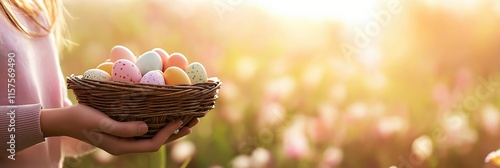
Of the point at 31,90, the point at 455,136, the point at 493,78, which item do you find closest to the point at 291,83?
the point at 455,136

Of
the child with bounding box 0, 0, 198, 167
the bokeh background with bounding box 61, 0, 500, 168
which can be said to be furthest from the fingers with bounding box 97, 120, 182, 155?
the bokeh background with bounding box 61, 0, 500, 168

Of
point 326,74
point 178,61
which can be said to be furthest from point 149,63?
point 326,74

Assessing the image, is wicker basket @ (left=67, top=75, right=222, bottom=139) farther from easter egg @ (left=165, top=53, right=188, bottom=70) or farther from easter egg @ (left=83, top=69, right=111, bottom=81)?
easter egg @ (left=165, top=53, right=188, bottom=70)

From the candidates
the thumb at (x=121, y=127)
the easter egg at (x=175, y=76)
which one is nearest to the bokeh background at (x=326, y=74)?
the easter egg at (x=175, y=76)

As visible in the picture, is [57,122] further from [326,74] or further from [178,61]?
[326,74]

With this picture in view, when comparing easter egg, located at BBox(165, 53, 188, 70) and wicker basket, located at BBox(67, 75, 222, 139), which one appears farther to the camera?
easter egg, located at BBox(165, 53, 188, 70)

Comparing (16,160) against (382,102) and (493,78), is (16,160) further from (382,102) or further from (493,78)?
(493,78)
